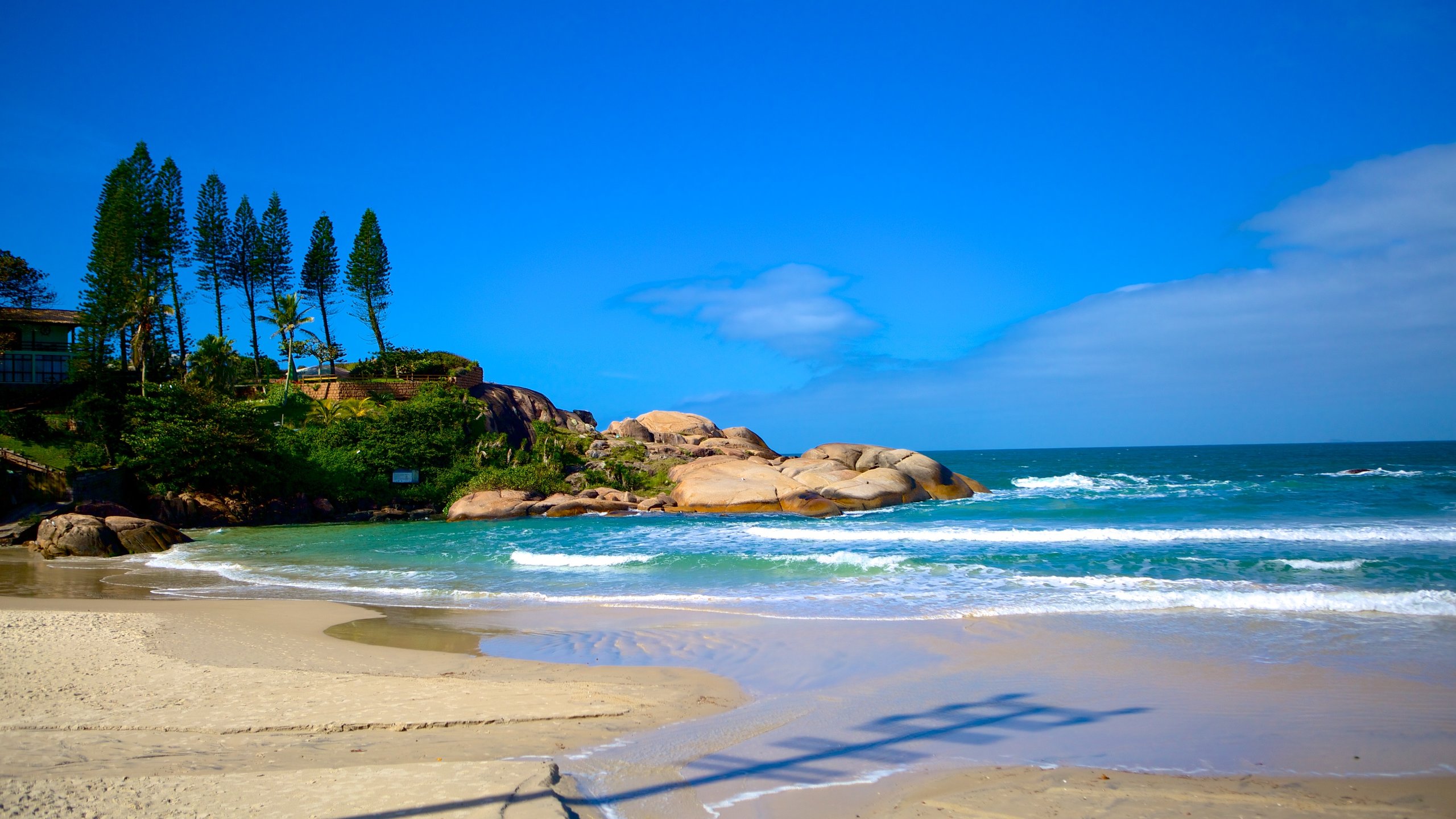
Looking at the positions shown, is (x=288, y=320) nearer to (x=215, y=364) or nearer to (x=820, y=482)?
(x=215, y=364)

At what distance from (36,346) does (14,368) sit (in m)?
1.67

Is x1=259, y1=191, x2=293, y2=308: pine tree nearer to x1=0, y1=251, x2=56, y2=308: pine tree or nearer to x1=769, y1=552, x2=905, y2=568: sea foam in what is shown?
x1=0, y1=251, x2=56, y2=308: pine tree

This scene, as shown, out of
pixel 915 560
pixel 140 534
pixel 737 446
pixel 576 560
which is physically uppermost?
pixel 737 446

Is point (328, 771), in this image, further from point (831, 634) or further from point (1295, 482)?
point (1295, 482)

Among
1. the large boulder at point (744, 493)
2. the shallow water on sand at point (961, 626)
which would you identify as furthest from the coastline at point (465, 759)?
the large boulder at point (744, 493)

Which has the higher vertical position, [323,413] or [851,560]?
[323,413]

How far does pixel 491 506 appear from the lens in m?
31.1

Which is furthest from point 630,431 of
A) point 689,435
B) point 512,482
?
point 512,482

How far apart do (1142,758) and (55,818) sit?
693cm

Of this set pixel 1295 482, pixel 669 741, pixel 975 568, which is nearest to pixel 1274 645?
pixel 975 568

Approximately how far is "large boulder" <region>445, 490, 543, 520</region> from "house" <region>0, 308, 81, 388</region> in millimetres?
23590

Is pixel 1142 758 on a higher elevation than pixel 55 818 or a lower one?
lower

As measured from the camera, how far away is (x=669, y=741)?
6055mm

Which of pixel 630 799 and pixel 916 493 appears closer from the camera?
pixel 630 799
